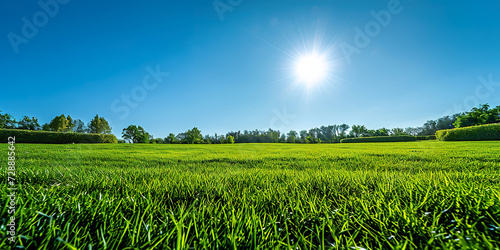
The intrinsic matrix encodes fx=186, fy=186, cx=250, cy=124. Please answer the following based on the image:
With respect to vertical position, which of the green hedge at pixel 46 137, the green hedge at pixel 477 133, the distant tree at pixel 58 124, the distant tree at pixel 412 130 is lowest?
the green hedge at pixel 477 133

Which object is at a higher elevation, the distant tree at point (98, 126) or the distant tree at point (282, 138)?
the distant tree at point (98, 126)

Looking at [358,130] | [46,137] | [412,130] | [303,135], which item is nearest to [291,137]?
[303,135]

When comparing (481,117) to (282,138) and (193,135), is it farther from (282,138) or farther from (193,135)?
(193,135)

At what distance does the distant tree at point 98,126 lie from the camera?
132ft

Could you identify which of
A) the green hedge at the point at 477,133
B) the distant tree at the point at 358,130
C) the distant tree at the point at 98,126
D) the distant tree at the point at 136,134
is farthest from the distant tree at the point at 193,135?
the distant tree at the point at 358,130

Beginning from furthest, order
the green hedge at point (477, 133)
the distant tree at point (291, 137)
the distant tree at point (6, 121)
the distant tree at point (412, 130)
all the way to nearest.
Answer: the distant tree at point (412, 130)
the distant tree at point (291, 137)
the distant tree at point (6, 121)
the green hedge at point (477, 133)

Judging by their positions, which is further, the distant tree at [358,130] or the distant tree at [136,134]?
the distant tree at [358,130]

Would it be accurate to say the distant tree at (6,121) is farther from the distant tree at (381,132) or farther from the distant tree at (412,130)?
the distant tree at (412,130)

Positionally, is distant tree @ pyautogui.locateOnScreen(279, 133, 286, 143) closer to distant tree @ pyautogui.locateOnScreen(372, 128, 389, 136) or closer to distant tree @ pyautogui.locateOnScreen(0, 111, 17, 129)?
distant tree @ pyautogui.locateOnScreen(372, 128, 389, 136)

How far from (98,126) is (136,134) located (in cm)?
1032

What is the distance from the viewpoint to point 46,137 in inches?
842

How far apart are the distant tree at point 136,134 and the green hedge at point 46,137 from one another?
11.9 m

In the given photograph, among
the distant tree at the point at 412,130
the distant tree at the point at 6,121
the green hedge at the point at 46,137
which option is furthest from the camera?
the distant tree at the point at 412,130

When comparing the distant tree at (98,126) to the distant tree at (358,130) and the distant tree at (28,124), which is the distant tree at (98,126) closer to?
the distant tree at (28,124)
